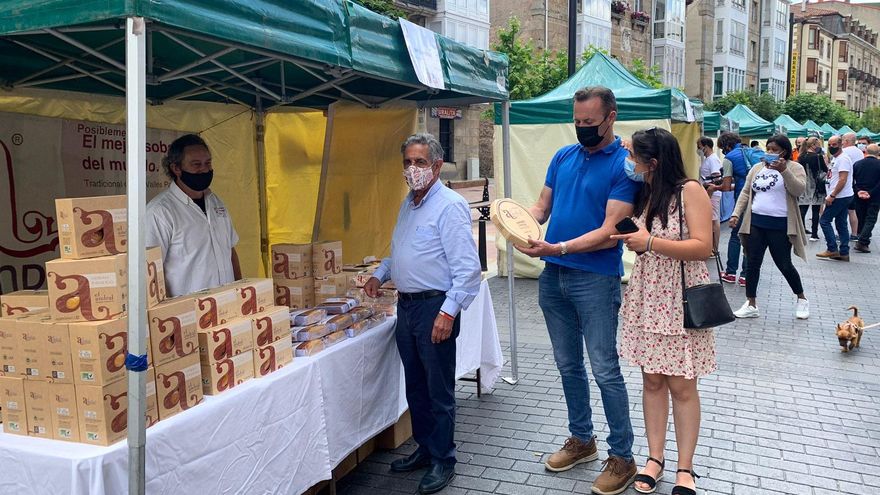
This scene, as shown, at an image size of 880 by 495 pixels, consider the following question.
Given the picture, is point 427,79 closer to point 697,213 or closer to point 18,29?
point 697,213

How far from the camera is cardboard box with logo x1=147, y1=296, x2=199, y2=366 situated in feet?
8.21

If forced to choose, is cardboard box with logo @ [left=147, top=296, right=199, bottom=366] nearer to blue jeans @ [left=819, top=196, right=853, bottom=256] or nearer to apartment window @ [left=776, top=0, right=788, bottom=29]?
blue jeans @ [left=819, top=196, right=853, bottom=256]

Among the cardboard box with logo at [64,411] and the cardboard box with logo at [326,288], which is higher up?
the cardboard box with logo at [326,288]

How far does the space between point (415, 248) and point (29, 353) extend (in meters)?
1.78

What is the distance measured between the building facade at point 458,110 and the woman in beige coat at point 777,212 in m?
26.2

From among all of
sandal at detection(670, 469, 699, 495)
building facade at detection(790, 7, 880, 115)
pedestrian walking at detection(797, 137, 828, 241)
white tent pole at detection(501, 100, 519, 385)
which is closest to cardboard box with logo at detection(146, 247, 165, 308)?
sandal at detection(670, 469, 699, 495)

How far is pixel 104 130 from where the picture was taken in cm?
439

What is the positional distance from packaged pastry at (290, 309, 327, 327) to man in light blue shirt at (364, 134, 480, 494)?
1.39 feet

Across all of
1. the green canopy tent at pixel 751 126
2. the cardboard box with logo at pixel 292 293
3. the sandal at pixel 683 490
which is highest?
the green canopy tent at pixel 751 126

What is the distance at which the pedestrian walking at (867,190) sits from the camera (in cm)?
1208

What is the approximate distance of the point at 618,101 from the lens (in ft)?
28.9

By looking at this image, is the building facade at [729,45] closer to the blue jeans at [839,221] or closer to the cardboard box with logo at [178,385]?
the blue jeans at [839,221]

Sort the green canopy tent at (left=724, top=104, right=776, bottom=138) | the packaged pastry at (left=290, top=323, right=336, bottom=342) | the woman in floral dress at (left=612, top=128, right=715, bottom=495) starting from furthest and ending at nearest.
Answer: the green canopy tent at (left=724, top=104, right=776, bottom=138) < the packaged pastry at (left=290, top=323, right=336, bottom=342) < the woman in floral dress at (left=612, top=128, right=715, bottom=495)

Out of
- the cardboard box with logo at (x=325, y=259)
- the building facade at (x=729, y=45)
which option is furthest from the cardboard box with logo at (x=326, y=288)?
the building facade at (x=729, y=45)
